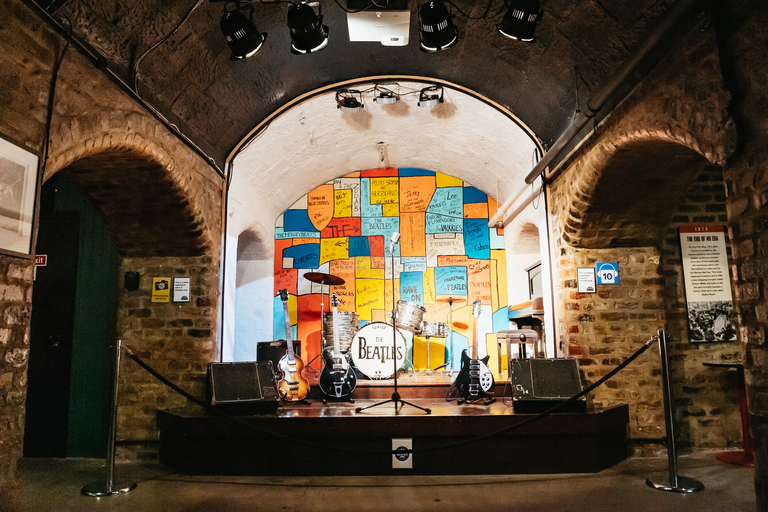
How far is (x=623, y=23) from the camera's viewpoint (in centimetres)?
334

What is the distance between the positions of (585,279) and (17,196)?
4.26m

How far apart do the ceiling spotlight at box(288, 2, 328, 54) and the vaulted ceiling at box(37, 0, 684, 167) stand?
0.41 metres

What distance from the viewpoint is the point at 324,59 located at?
4871mm

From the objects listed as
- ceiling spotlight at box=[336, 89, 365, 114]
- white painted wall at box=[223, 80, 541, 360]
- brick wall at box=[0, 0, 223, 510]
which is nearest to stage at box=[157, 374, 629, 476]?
brick wall at box=[0, 0, 223, 510]

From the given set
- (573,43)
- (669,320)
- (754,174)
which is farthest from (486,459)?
(573,43)

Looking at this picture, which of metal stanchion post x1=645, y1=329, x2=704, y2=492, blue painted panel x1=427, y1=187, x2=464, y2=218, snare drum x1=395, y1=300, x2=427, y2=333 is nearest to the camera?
metal stanchion post x1=645, y1=329, x2=704, y2=492

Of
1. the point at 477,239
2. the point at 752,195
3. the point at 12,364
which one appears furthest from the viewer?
the point at 477,239

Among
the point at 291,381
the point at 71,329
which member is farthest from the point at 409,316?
the point at 71,329

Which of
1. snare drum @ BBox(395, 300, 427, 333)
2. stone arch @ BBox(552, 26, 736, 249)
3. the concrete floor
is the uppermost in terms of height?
stone arch @ BBox(552, 26, 736, 249)

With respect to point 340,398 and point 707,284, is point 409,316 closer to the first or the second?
point 340,398

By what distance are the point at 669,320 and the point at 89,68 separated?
5.18 meters

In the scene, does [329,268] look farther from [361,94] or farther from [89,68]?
[89,68]

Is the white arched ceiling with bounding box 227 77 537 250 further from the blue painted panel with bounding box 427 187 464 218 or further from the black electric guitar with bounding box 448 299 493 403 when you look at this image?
the black electric guitar with bounding box 448 299 493 403

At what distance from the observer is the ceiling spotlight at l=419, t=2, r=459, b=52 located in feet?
11.9
